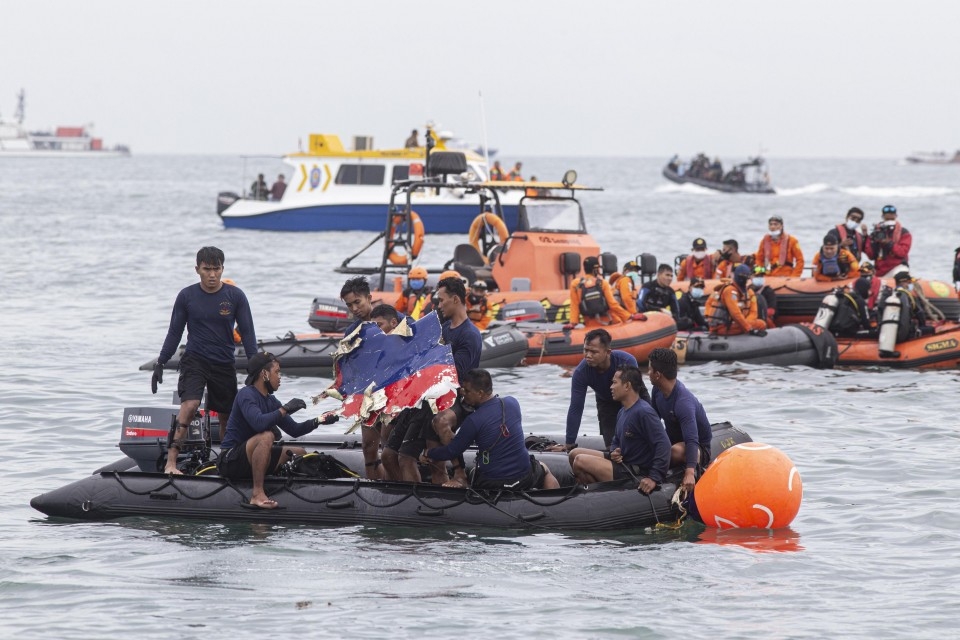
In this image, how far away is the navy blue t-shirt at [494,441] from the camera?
8695 mm

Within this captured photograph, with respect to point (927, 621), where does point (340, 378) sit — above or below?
above

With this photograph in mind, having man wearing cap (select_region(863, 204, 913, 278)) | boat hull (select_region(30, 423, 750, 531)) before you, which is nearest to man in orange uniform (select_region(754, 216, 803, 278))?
man wearing cap (select_region(863, 204, 913, 278))

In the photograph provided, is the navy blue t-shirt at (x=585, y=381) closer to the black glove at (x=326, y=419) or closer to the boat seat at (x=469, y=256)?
the black glove at (x=326, y=419)

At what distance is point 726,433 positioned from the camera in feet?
32.8

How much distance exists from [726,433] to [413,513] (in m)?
2.58

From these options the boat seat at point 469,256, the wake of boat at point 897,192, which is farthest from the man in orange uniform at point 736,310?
the wake of boat at point 897,192

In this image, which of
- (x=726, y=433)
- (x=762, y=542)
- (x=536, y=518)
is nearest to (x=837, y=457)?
(x=726, y=433)

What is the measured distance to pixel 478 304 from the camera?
15188mm

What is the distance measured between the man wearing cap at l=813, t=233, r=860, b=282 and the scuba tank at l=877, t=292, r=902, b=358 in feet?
5.39

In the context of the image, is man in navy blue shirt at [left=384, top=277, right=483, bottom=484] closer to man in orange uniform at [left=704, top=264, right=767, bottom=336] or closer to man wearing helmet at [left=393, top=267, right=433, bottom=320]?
man wearing helmet at [left=393, top=267, right=433, bottom=320]

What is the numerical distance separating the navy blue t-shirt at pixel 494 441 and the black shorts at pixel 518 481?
0.04 metres

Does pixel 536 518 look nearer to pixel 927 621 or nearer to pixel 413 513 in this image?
pixel 413 513

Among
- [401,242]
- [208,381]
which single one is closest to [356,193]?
[401,242]

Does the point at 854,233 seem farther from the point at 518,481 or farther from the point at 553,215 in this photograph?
the point at 518,481
